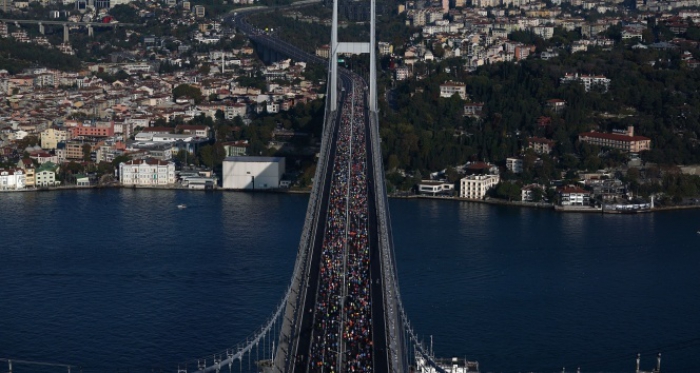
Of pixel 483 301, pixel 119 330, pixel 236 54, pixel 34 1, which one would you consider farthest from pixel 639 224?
pixel 34 1

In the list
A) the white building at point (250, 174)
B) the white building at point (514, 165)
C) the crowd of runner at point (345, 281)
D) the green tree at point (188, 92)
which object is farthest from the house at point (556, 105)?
the crowd of runner at point (345, 281)

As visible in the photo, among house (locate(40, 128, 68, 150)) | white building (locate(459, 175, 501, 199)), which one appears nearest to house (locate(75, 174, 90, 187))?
house (locate(40, 128, 68, 150))

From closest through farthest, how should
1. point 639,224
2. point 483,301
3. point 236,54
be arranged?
point 483,301
point 639,224
point 236,54

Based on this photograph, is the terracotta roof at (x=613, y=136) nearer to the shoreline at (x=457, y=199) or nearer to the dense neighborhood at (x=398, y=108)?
the dense neighborhood at (x=398, y=108)

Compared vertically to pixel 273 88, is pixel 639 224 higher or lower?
lower

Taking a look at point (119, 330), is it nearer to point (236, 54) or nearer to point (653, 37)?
point (653, 37)

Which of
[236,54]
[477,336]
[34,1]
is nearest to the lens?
[477,336]

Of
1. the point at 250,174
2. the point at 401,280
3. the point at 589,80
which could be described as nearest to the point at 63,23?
the point at 589,80
